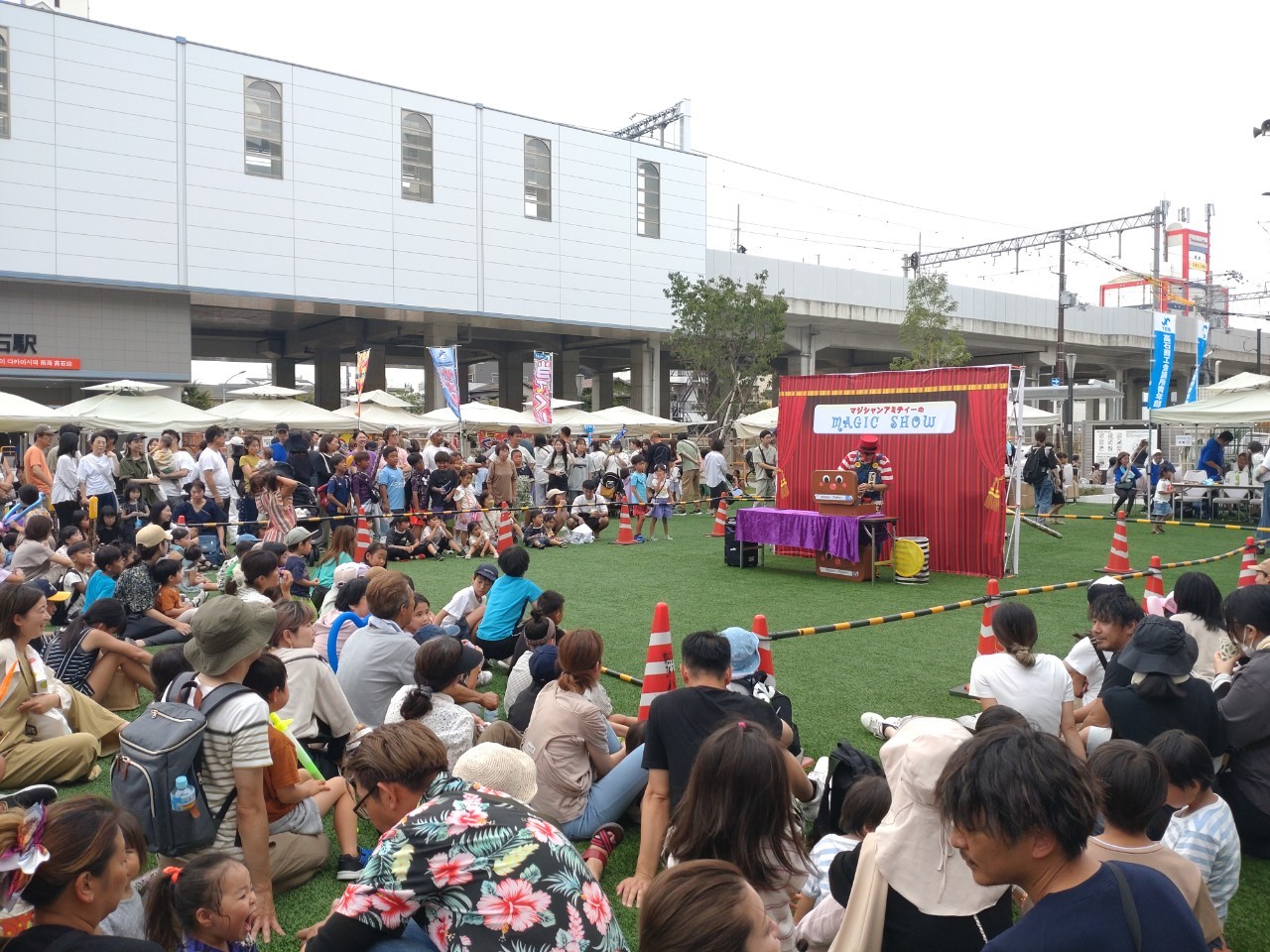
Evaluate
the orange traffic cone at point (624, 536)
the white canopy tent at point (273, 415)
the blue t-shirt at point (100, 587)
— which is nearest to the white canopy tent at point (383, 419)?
the white canopy tent at point (273, 415)

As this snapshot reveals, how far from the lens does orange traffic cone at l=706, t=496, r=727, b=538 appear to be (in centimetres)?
1434

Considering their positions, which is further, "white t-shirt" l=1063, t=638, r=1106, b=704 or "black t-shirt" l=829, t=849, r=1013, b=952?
"white t-shirt" l=1063, t=638, r=1106, b=704

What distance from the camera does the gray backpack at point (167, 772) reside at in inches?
127

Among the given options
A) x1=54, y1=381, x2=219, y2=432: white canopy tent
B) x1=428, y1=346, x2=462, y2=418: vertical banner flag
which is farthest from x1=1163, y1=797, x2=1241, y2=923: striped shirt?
x1=54, y1=381, x2=219, y2=432: white canopy tent

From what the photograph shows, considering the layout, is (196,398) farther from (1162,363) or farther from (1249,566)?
(1249,566)

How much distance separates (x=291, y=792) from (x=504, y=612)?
10.9 ft

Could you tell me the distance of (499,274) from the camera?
30.5 meters

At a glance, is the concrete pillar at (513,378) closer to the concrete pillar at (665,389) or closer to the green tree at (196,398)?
the concrete pillar at (665,389)

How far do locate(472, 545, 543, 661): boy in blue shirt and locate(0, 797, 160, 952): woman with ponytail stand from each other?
445 cm

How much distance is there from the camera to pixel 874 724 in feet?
18.7

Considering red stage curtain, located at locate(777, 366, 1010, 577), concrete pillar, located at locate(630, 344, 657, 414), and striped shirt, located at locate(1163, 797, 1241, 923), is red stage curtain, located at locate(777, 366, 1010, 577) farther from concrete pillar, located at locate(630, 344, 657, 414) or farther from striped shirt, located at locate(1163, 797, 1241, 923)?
concrete pillar, located at locate(630, 344, 657, 414)

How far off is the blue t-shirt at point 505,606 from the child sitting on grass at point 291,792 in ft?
8.93

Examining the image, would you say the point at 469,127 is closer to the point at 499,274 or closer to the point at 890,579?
the point at 499,274

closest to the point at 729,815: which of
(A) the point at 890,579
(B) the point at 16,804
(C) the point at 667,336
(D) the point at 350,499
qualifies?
(B) the point at 16,804
